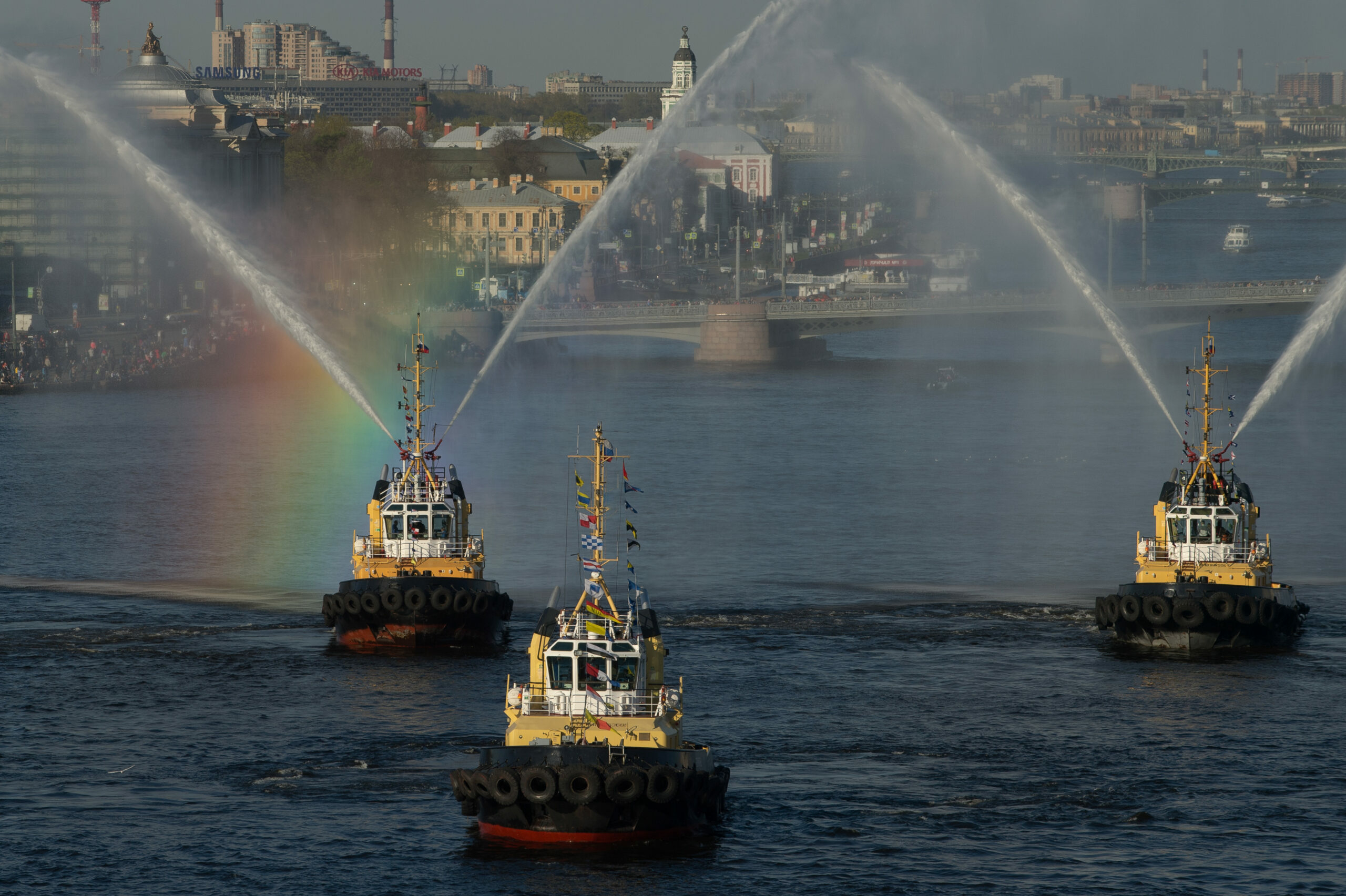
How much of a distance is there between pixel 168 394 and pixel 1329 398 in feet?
177

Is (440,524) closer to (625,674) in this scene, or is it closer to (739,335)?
(625,674)

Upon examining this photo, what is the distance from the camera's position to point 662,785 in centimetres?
2922

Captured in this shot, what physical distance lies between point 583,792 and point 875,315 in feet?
273

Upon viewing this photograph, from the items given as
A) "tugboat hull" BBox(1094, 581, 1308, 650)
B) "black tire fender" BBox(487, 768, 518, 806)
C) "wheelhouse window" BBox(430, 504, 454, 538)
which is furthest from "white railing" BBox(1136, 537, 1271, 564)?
"black tire fender" BBox(487, 768, 518, 806)

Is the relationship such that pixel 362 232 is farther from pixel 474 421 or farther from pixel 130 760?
pixel 130 760

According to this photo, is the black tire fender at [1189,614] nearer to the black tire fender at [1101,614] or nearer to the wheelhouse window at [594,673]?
the black tire fender at [1101,614]

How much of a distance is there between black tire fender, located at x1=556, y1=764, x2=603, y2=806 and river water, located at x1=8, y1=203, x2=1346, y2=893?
106 centimetres

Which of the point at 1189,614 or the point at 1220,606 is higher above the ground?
the point at 1220,606

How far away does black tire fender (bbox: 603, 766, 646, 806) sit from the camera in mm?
29016

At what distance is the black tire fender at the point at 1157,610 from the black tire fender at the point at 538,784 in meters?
19.1

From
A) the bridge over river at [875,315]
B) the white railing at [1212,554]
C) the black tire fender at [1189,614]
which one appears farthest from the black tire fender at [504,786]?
the bridge over river at [875,315]

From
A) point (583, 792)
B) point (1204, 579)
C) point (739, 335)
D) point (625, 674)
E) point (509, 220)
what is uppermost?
point (509, 220)

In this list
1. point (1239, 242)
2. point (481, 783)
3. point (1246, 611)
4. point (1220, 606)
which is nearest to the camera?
point (481, 783)

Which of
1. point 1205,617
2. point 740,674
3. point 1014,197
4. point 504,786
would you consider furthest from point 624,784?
point 1014,197
